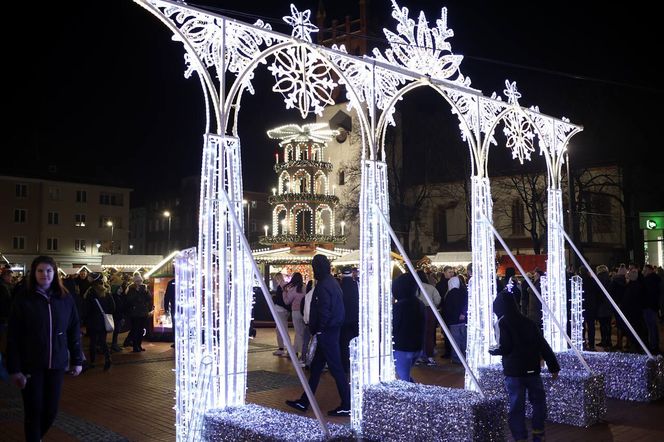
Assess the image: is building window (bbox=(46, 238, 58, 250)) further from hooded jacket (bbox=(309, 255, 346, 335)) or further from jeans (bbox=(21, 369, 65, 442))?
jeans (bbox=(21, 369, 65, 442))

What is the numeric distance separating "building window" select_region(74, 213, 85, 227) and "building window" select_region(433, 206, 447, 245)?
32.1 m

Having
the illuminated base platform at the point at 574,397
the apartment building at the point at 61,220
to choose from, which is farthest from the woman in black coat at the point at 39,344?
the apartment building at the point at 61,220

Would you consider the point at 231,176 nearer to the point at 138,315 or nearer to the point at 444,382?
the point at 444,382

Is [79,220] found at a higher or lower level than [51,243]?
higher

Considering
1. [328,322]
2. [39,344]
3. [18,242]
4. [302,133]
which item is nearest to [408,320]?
[328,322]

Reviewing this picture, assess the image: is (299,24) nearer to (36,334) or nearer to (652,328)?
(36,334)

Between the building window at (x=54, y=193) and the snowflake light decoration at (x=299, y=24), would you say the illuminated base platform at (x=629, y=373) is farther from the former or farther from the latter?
the building window at (x=54, y=193)

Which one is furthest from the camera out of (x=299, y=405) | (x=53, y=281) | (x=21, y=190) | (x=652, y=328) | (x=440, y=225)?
(x=21, y=190)

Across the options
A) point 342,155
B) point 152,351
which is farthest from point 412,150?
point 152,351

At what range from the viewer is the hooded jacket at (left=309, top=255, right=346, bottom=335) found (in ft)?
25.9

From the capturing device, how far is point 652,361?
29.5 ft

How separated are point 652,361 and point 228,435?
6.74 m

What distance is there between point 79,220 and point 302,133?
3713cm

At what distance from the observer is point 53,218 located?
54.6m
